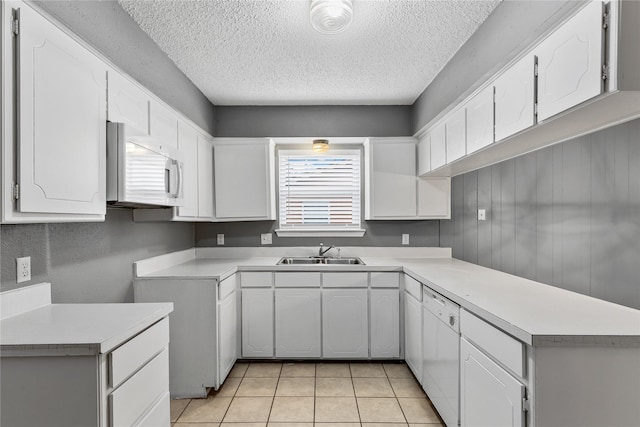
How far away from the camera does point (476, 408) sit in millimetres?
1606

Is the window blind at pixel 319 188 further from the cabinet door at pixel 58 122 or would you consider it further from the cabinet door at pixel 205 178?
the cabinet door at pixel 58 122

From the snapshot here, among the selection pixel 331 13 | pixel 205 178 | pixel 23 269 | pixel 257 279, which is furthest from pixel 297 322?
pixel 331 13

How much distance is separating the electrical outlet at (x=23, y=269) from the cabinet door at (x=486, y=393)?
213 centimetres

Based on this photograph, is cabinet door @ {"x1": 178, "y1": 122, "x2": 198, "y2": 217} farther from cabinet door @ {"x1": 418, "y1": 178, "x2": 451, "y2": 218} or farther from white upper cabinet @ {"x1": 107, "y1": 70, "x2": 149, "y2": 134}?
cabinet door @ {"x1": 418, "y1": 178, "x2": 451, "y2": 218}

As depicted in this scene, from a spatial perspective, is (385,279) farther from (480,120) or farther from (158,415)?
(158,415)

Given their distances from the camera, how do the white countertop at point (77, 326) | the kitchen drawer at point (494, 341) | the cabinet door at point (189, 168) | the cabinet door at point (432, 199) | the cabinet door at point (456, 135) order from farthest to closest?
the cabinet door at point (432, 199), the cabinet door at point (189, 168), the cabinet door at point (456, 135), the kitchen drawer at point (494, 341), the white countertop at point (77, 326)

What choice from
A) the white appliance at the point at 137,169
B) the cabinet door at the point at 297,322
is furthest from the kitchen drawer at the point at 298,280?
the white appliance at the point at 137,169

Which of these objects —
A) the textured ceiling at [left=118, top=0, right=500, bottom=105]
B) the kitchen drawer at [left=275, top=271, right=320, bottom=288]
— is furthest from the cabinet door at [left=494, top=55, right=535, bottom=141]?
the kitchen drawer at [left=275, top=271, right=320, bottom=288]

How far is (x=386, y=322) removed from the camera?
2.99 metres

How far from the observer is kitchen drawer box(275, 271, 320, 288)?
3010 mm

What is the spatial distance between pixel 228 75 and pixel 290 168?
1252mm

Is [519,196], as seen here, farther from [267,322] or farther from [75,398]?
[75,398]

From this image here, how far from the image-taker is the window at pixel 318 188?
3.75 m

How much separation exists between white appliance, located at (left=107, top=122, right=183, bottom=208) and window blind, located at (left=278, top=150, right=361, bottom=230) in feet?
5.62
